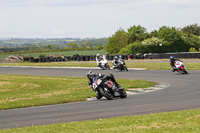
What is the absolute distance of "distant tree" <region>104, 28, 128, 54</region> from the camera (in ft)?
344

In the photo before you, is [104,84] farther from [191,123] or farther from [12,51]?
[12,51]

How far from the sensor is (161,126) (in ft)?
31.0

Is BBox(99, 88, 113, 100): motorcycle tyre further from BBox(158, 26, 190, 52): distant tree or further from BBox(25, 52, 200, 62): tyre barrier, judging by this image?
BBox(158, 26, 190, 52): distant tree

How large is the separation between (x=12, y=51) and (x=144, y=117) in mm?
142046

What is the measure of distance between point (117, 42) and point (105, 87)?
88825 millimetres

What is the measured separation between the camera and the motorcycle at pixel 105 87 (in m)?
17.2

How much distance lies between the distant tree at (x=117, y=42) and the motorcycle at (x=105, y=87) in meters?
86.9

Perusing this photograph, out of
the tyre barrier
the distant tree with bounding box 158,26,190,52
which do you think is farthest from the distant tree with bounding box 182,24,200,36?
the tyre barrier

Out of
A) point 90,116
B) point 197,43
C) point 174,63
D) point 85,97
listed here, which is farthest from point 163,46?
point 90,116

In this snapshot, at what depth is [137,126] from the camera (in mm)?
9633

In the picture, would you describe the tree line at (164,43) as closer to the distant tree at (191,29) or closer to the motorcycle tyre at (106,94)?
the distant tree at (191,29)

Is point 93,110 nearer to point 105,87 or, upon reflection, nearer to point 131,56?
point 105,87

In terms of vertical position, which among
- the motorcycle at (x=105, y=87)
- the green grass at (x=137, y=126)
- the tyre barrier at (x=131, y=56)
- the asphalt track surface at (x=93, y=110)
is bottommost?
the asphalt track surface at (x=93, y=110)

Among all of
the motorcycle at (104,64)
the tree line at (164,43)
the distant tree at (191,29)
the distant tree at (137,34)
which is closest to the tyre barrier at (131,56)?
the tree line at (164,43)
